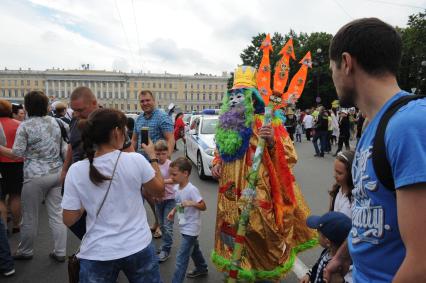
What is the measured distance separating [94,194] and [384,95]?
1.65 m

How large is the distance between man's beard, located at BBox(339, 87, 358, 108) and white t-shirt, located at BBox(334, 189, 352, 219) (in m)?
1.62

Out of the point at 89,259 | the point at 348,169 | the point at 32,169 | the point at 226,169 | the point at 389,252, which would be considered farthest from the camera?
the point at 32,169

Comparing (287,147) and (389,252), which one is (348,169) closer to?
(287,147)

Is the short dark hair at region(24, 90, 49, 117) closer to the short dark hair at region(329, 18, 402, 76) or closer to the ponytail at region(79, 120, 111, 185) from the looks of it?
the ponytail at region(79, 120, 111, 185)

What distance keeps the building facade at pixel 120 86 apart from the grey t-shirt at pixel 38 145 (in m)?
105

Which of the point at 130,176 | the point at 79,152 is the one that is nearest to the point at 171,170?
the point at 79,152

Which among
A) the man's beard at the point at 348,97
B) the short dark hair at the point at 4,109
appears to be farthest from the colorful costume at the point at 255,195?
the short dark hair at the point at 4,109

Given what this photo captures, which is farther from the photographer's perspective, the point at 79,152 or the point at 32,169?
the point at 32,169

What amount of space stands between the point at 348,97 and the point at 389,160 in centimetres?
34

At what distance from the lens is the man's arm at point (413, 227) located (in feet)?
3.10

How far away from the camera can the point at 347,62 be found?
1205 millimetres

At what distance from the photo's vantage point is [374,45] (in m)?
1.14

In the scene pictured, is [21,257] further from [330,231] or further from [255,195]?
[330,231]

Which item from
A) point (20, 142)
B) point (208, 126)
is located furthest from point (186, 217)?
point (208, 126)
